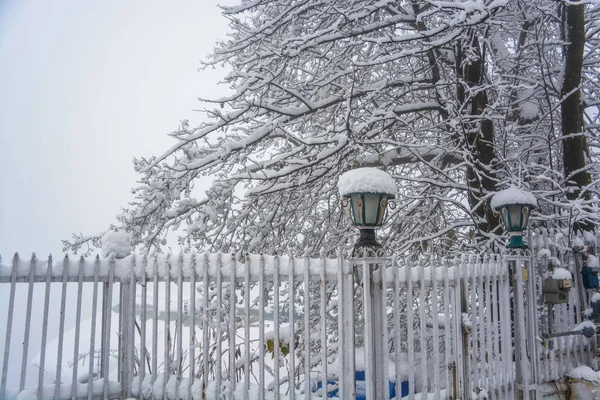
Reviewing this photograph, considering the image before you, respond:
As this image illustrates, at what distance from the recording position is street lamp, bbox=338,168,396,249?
3.69m

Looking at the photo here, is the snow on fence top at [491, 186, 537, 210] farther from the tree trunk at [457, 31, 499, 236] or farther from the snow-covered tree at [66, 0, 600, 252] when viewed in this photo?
the tree trunk at [457, 31, 499, 236]

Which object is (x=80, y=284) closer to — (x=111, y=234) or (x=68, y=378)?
(x=111, y=234)

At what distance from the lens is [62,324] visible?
4117 mm

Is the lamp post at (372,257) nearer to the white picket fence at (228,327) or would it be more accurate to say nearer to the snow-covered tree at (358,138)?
the white picket fence at (228,327)

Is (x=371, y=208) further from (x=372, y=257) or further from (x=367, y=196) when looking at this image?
(x=372, y=257)

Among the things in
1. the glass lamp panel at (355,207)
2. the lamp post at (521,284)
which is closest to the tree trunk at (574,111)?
the lamp post at (521,284)

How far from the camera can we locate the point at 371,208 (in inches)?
146

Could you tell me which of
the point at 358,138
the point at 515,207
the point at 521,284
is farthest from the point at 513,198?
the point at 358,138

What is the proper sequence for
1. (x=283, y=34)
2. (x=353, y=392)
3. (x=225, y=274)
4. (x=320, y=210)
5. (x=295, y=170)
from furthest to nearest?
(x=320, y=210)
(x=283, y=34)
(x=295, y=170)
(x=225, y=274)
(x=353, y=392)

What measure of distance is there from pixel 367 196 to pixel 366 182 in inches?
4.5

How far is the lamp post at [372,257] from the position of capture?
12.0 ft

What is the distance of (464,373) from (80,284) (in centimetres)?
366

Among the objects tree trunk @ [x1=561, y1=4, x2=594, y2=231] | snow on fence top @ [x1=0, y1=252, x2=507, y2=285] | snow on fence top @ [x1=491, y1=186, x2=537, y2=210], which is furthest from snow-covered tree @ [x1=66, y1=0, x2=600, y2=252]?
snow on fence top @ [x1=0, y1=252, x2=507, y2=285]

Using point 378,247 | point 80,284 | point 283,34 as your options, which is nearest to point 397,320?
point 378,247
